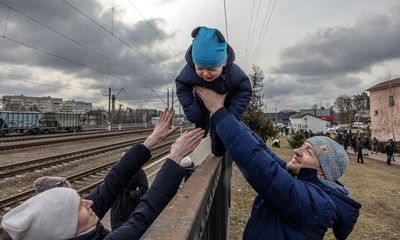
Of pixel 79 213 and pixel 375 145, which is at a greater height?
pixel 79 213

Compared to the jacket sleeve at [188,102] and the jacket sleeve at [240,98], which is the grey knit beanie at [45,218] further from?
the jacket sleeve at [240,98]

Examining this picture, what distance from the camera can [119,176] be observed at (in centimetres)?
270

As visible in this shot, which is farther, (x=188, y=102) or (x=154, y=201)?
(x=188, y=102)

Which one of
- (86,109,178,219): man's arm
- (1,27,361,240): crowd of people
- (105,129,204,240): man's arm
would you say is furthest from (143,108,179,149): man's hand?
(105,129,204,240): man's arm

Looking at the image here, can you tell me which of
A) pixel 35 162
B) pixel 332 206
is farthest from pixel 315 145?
pixel 35 162

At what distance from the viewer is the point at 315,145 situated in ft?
7.25

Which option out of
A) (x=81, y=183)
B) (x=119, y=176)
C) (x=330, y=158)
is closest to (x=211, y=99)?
(x=330, y=158)

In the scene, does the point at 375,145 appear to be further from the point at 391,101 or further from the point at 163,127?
the point at 163,127

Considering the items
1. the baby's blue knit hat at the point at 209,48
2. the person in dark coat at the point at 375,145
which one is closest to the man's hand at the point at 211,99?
the baby's blue knit hat at the point at 209,48

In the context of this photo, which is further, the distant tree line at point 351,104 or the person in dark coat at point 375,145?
the distant tree line at point 351,104

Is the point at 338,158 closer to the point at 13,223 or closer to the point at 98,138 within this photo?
the point at 13,223

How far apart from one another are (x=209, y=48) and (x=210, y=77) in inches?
8.2

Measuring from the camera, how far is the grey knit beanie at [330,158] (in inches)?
85.6

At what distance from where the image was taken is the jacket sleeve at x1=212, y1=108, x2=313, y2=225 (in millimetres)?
1868
